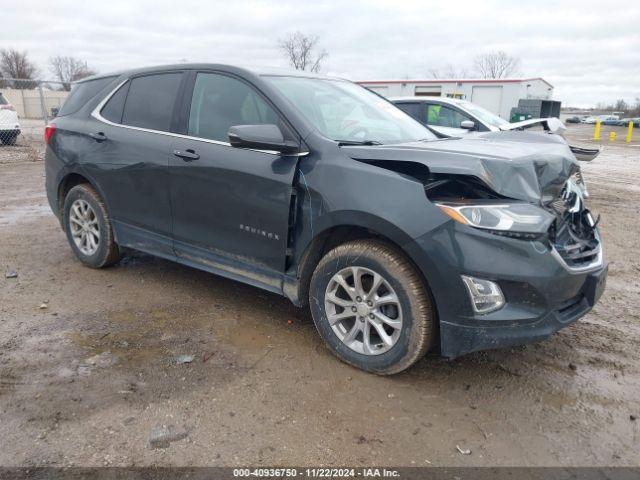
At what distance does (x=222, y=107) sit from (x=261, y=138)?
30.4 inches

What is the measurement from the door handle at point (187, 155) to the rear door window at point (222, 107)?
0.46 feet

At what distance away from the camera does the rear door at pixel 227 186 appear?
3.39 m

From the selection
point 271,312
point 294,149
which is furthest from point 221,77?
point 271,312

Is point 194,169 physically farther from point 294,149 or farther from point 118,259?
point 118,259

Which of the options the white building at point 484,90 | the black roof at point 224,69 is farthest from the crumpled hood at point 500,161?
the white building at point 484,90

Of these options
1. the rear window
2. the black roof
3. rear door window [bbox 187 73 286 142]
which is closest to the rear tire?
the rear window

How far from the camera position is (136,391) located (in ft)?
9.67

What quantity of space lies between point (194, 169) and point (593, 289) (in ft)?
8.86

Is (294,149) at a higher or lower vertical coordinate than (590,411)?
higher

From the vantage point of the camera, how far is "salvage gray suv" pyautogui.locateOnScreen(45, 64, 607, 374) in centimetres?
275

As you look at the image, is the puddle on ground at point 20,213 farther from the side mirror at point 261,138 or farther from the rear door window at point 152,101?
the side mirror at point 261,138

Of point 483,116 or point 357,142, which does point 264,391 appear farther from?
point 483,116

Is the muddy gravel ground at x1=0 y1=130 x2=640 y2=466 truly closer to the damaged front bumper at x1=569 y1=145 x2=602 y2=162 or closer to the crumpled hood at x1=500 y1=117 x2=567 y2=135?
the damaged front bumper at x1=569 y1=145 x2=602 y2=162

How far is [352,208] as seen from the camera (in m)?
3.02
